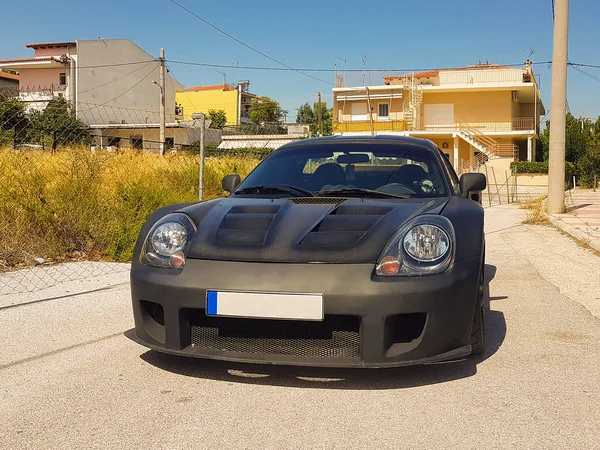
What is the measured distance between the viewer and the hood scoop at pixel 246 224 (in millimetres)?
3334

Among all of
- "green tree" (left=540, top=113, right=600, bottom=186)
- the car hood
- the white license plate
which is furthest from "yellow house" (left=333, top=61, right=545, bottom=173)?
the white license plate

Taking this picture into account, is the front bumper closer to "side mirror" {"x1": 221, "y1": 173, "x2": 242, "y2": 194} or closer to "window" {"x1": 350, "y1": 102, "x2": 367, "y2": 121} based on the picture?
"side mirror" {"x1": 221, "y1": 173, "x2": 242, "y2": 194}

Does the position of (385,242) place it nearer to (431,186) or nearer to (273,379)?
(273,379)

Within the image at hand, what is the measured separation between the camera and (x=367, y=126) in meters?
50.8

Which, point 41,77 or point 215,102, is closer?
point 41,77

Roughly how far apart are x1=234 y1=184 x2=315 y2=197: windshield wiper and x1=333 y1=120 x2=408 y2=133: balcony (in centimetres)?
4593

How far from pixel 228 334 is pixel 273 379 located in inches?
14.1

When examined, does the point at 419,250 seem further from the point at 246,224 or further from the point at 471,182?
the point at 471,182

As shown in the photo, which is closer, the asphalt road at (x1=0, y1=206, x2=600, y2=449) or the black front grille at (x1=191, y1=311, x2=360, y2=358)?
the asphalt road at (x1=0, y1=206, x2=600, y2=449)

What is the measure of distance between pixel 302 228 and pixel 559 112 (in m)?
13.5

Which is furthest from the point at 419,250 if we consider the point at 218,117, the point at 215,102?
the point at 215,102

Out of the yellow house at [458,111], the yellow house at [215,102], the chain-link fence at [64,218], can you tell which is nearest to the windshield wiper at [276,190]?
the chain-link fence at [64,218]

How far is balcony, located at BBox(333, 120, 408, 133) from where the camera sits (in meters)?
49.4

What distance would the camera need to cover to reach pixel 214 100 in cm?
7462
